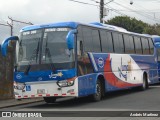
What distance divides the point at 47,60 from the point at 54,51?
45 cm

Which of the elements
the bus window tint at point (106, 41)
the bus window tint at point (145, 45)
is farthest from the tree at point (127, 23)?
the bus window tint at point (106, 41)

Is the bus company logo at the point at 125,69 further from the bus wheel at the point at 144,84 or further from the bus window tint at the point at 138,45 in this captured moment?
the bus wheel at the point at 144,84

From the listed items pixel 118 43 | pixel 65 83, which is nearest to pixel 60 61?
pixel 65 83

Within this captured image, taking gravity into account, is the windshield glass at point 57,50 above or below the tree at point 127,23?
below

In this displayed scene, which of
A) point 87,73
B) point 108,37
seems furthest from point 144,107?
point 108,37

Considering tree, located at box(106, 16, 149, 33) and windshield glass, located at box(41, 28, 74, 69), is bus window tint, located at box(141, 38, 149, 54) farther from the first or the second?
tree, located at box(106, 16, 149, 33)

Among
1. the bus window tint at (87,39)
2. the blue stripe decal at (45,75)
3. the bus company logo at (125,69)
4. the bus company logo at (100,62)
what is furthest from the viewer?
the bus company logo at (125,69)

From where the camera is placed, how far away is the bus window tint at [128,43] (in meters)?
22.6

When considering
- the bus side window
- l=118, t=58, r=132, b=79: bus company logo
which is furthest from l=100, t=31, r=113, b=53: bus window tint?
l=118, t=58, r=132, b=79: bus company logo

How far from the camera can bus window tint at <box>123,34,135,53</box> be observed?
22.6 meters

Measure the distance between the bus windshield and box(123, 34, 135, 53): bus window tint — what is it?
6.77m

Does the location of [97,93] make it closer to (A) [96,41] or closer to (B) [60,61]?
(A) [96,41]

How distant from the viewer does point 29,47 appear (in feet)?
54.7

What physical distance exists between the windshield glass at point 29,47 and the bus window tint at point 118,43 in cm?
542
